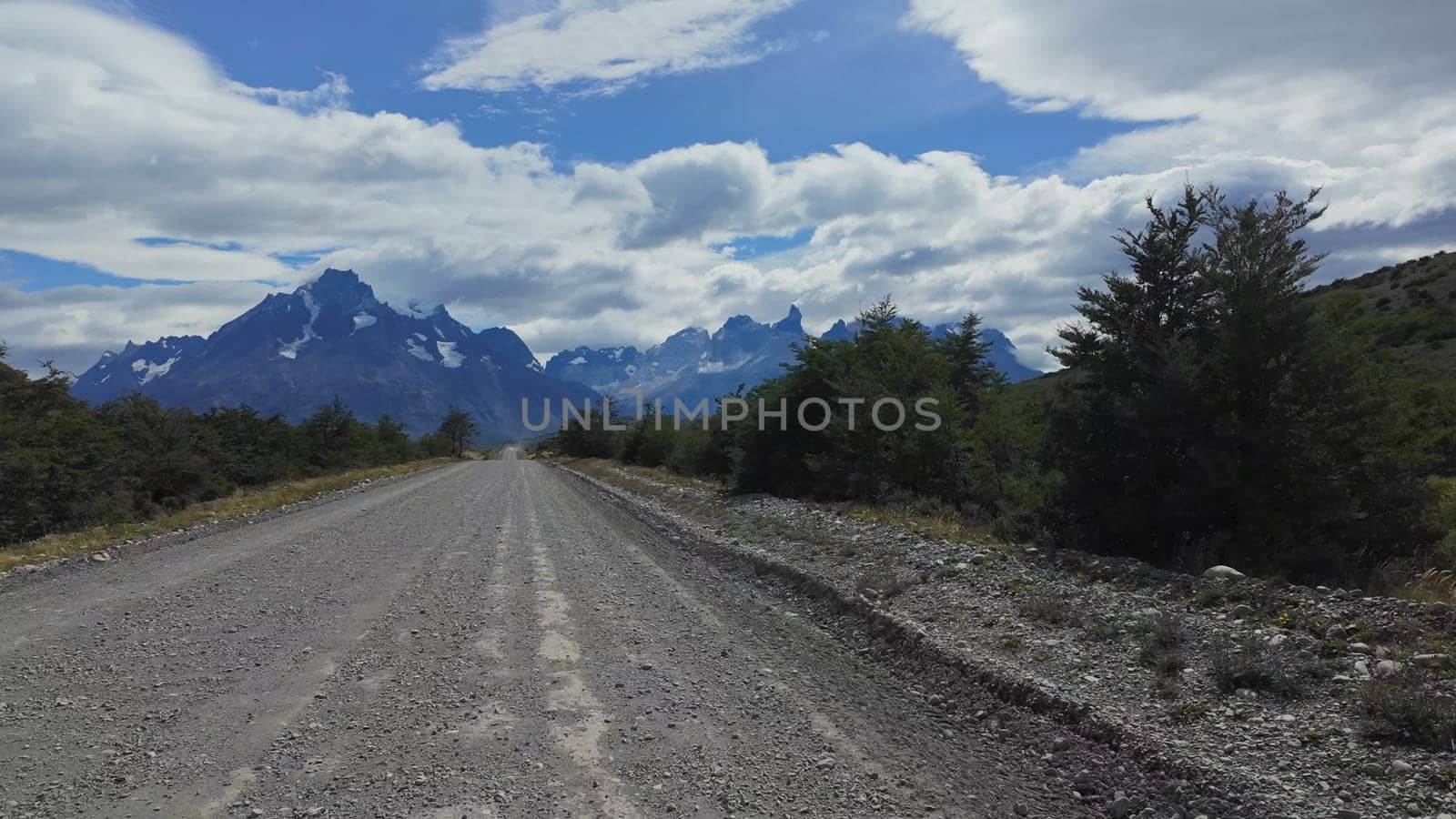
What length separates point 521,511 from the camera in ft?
71.2

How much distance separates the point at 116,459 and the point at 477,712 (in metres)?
31.1

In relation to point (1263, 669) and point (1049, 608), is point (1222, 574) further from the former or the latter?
point (1263, 669)

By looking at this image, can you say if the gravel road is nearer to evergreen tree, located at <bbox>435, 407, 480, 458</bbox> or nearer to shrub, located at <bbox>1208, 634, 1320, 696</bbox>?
shrub, located at <bbox>1208, 634, 1320, 696</bbox>

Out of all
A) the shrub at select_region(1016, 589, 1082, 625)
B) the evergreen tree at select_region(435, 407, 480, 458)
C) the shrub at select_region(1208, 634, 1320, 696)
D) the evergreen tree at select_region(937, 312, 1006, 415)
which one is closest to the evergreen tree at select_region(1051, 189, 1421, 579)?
the shrub at select_region(1016, 589, 1082, 625)

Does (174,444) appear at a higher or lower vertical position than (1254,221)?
lower

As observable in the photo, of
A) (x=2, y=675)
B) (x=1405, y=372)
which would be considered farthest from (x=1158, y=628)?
(x=2, y=675)

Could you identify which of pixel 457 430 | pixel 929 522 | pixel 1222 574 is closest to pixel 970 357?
pixel 929 522

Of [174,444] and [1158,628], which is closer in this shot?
[1158,628]

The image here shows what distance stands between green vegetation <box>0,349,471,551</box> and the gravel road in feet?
30.5

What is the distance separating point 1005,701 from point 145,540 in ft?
54.5

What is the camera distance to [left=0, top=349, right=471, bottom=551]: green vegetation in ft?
72.3

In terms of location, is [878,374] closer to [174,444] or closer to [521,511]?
[521,511]

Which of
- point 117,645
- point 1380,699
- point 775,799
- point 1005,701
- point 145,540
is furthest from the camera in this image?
point 145,540

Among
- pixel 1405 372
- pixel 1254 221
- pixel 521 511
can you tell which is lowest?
pixel 521 511
